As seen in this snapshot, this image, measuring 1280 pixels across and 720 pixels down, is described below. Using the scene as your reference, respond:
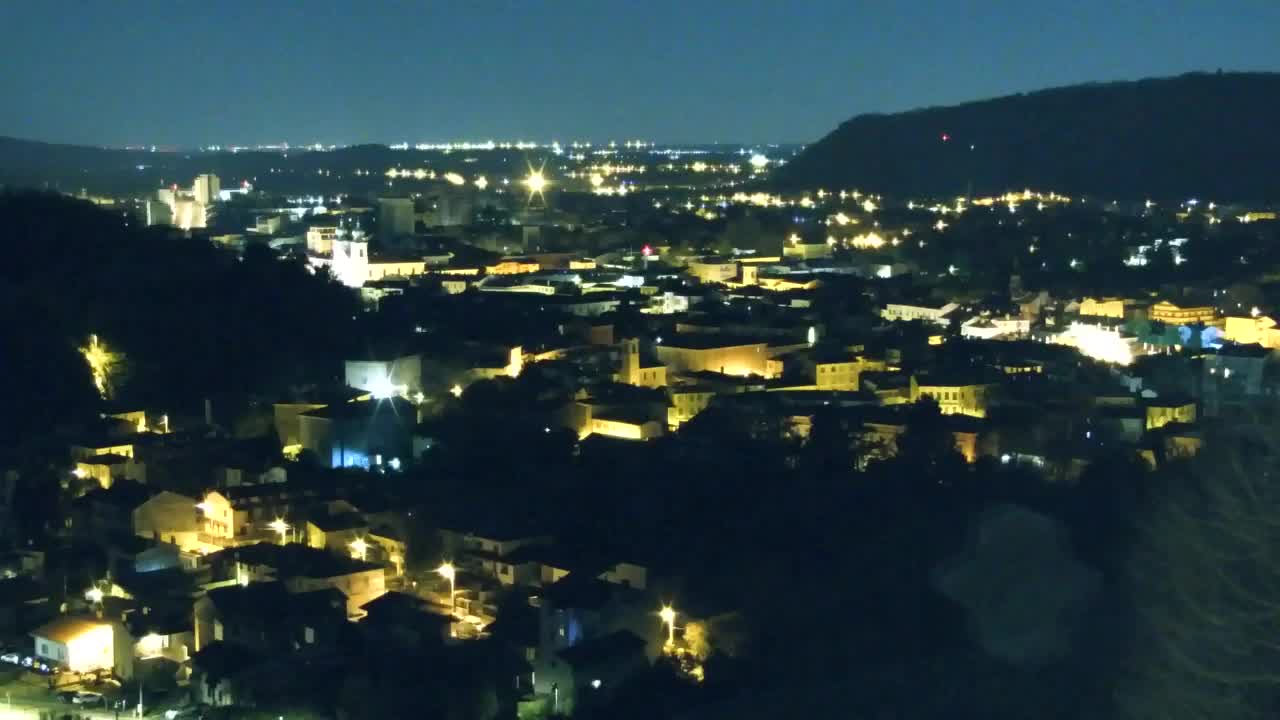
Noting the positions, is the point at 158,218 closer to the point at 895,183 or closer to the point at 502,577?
the point at 502,577

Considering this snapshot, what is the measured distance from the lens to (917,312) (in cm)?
1441

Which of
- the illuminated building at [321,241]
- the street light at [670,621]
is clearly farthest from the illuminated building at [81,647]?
the illuminated building at [321,241]

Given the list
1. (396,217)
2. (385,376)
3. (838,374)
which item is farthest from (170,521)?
(396,217)

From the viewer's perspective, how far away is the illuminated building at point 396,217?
70.6ft

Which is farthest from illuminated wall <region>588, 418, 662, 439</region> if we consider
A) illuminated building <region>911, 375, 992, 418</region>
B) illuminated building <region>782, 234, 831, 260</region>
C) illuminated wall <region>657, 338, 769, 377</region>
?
illuminated building <region>782, 234, 831, 260</region>

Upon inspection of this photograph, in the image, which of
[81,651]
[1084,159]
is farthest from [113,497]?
[1084,159]

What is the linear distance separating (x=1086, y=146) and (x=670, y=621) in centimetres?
3160

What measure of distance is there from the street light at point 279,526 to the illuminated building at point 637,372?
3.23 m

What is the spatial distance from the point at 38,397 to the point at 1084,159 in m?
29.1

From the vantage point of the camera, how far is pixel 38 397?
9508mm

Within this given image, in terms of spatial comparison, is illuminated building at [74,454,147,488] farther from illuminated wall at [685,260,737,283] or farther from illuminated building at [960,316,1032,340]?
illuminated wall at [685,260,737,283]

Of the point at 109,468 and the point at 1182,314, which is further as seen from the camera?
the point at 1182,314

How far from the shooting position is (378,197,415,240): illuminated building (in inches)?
848

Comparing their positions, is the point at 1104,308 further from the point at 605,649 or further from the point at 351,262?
the point at 605,649
